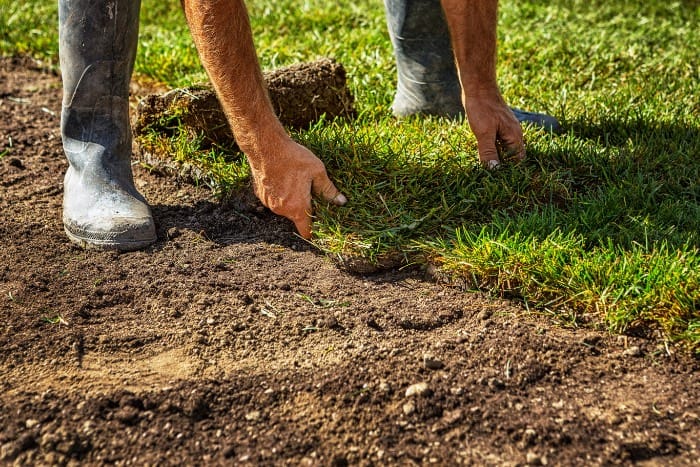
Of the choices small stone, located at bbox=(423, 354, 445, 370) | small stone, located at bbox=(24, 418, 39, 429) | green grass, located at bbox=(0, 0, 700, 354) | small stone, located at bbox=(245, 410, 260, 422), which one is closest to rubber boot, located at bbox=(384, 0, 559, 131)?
green grass, located at bbox=(0, 0, 700, 354)

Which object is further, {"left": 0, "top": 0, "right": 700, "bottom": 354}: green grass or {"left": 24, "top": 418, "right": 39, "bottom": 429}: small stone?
{"left": 0, "top": 0, "right": 700, "bottom": 354}: green grass

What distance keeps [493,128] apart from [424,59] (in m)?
0.90

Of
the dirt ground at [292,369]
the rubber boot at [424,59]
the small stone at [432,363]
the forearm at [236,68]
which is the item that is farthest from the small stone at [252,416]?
the rubber boot at [424,59]

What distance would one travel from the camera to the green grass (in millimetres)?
2531

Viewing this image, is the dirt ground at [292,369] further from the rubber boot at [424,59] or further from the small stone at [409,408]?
the rubber boot at [424,59]

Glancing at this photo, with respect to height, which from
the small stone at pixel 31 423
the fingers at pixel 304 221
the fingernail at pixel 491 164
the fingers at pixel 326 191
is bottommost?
the small stone at pixel 31 423

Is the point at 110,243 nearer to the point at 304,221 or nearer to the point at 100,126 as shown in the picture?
the point at 100,126

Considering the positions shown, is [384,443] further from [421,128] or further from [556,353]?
[421,128]

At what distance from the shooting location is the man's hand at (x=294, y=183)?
2855mm

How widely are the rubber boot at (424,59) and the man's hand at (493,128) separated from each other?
65 centimetres

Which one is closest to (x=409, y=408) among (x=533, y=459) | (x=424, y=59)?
(x=533, y=459)

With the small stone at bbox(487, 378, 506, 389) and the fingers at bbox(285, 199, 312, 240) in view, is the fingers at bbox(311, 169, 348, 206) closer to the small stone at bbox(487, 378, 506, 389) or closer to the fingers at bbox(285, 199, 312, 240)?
the fingers at bbox(285, 199, 312, 240)

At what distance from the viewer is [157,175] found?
3.52 meters

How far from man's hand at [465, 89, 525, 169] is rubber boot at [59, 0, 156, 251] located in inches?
48.9
